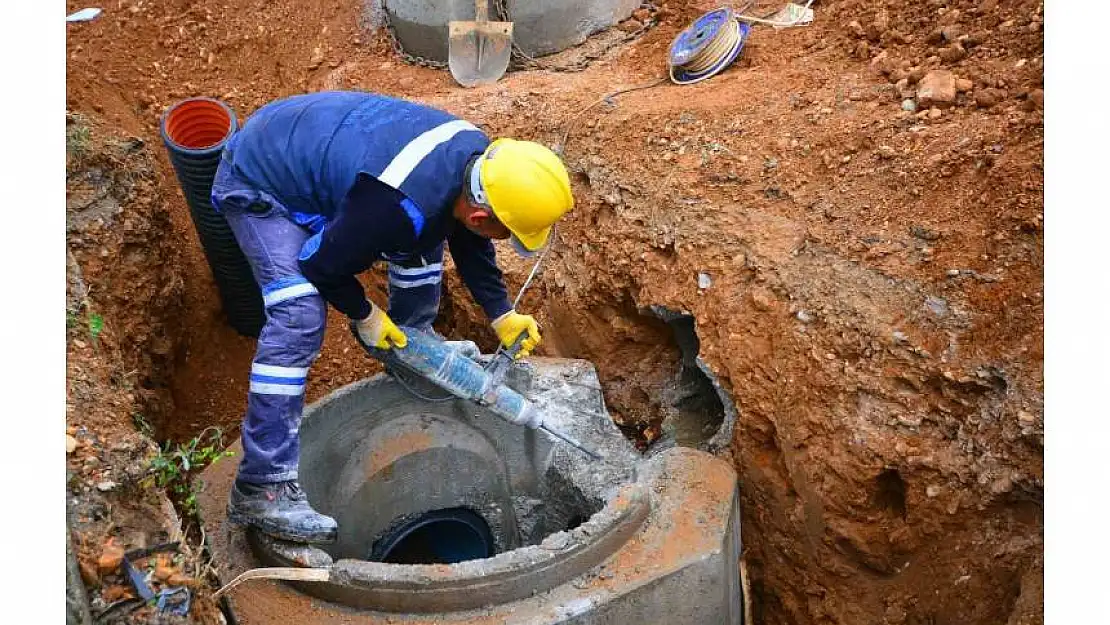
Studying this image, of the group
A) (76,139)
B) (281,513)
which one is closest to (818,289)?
(281,513)

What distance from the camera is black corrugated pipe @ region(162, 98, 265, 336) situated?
12.8 ft

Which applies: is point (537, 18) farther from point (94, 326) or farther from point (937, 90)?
point (94, 326)

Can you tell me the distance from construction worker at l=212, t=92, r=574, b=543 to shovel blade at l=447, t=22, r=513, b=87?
255 centimetres

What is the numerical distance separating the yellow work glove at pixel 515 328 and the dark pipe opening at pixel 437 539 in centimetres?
99

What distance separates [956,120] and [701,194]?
3.61ft

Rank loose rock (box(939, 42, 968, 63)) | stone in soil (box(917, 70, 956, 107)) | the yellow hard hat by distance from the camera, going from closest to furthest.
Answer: the yellow hard hat
stone in soil (box(917, 70, 956, 107))
loose rock (box(939, 42, 968, 63))

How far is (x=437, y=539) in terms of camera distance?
436 cm

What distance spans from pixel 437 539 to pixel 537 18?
3.43 meters

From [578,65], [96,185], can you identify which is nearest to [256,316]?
[96,185]

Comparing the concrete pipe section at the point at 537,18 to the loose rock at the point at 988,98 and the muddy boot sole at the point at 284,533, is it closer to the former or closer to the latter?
the loose rock at the point at 988,98

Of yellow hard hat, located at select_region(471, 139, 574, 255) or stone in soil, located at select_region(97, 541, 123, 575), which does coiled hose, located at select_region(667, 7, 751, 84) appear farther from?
stone in soil, located at select_region(97, 541, 123, 575)

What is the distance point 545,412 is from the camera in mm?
3771

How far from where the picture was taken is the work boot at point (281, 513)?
2.96 metres

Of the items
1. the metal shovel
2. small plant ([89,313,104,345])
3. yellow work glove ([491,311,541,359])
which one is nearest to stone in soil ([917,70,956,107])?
yellow work glove ([491,311,541,359])
